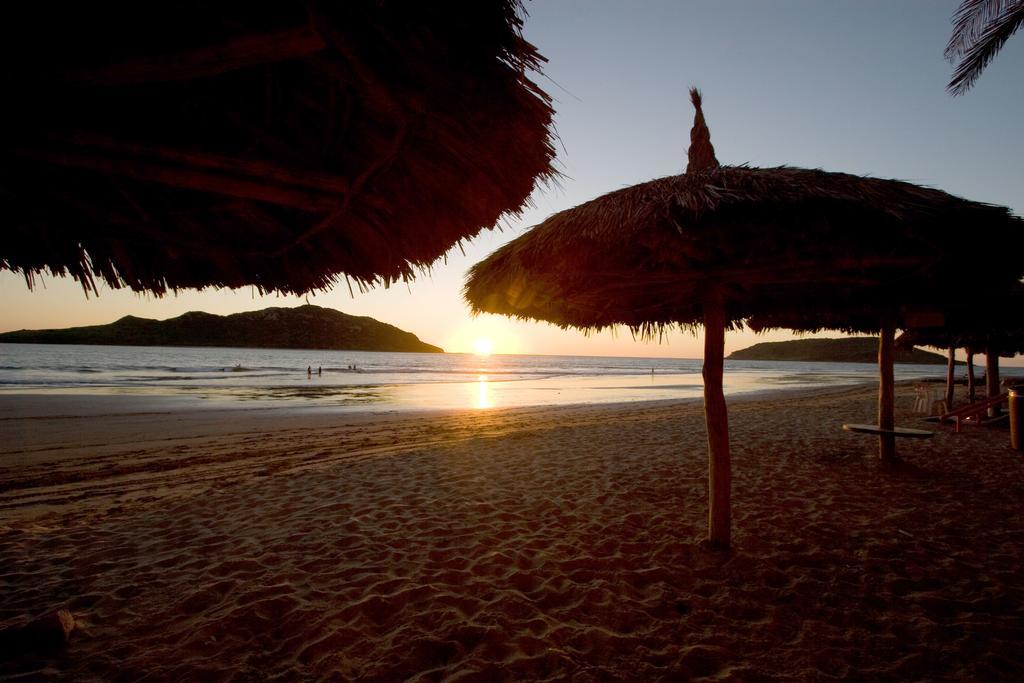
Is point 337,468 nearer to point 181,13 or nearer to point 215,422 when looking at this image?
point 181,13

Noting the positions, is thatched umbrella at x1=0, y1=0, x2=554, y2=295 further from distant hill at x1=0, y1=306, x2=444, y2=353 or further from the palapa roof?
distant hill at x1=0, y1=306, x2=444, y2=353

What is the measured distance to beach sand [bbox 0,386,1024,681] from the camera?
7.90 ft

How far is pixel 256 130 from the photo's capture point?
5.75 feet

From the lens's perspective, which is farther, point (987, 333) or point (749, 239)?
point (987, 333)

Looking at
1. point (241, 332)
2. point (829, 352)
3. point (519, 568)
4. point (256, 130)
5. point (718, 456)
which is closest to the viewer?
point (256, 130)

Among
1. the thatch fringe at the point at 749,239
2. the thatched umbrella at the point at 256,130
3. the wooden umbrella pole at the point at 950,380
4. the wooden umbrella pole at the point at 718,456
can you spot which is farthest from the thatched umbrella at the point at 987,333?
the thatched umbrella at the point at 256,130

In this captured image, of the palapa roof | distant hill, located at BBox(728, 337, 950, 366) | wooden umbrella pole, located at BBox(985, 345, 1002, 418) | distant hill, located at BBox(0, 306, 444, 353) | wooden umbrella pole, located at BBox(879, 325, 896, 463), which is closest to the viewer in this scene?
the palapa roof

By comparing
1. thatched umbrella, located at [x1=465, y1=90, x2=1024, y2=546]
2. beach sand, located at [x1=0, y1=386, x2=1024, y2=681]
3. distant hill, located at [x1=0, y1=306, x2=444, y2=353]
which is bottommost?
beach sand, located at [x1=0, y1=386, x2=1024, y2=681]

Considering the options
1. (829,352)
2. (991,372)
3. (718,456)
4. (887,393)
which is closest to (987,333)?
(991,372)

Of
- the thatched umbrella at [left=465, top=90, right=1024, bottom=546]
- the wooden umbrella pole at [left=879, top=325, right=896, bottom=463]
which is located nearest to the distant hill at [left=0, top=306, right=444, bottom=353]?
the wooden umbrella pole at [left=879, top=325, right=896, bottom=463]

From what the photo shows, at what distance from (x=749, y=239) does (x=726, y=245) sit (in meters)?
0.14

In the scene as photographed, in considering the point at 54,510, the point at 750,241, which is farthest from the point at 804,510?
the point at 54,510

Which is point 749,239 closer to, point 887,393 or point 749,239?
point 749,239

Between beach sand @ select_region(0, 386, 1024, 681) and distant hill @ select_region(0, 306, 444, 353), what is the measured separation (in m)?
109
